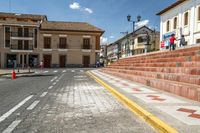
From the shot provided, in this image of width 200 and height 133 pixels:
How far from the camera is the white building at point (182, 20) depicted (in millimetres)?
28516

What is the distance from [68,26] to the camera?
5909 centimetres

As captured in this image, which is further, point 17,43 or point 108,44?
point 108,44

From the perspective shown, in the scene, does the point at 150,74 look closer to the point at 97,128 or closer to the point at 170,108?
the point at 170,108

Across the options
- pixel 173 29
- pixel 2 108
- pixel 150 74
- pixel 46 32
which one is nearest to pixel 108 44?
pixel 46 32

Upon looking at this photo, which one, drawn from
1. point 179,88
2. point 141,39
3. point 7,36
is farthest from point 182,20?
point 7,36

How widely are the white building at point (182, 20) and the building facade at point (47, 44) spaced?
22.6 metres

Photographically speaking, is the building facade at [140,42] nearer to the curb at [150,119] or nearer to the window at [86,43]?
the window at [86,43]

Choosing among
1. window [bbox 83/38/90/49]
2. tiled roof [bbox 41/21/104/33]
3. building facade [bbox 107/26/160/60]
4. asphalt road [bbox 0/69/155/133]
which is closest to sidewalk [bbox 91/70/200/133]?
asphalt road [bbox 0/69/155/133]

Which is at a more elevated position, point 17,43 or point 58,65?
point 17,43

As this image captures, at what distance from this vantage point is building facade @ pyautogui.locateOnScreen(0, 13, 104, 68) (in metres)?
55.5

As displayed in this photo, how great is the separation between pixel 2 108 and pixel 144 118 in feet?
13.2

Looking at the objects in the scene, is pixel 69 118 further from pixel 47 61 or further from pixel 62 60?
pixel 62 60

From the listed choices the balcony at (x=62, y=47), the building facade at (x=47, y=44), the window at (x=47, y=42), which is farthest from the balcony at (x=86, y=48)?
the window at (x=47, y=42)

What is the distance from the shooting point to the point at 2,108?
7.41 meters
